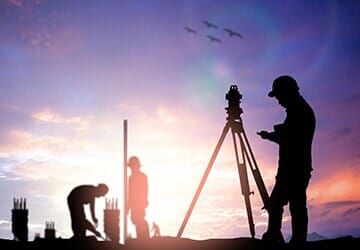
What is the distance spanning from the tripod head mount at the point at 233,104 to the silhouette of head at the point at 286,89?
604cm

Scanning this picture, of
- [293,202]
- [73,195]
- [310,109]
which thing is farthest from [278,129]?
[73,195]

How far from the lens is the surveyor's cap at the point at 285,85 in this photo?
10492mm

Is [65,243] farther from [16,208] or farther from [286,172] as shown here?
[16,208]

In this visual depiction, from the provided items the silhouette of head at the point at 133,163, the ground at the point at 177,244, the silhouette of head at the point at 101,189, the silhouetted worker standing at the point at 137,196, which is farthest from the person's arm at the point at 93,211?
the ground at the point at 177,244

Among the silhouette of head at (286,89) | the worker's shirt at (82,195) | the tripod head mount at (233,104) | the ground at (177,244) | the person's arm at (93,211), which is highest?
the tripod head mount at (233,104)

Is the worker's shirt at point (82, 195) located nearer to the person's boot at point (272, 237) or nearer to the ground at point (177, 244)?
the ground at point (177, 244)

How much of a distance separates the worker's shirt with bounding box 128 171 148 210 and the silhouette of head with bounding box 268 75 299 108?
5193mm

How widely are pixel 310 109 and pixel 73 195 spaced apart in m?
6.62

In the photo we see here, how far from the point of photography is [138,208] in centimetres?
1455

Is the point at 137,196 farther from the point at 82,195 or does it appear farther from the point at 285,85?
the point at 285,85

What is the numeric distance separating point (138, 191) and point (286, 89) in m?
5.55

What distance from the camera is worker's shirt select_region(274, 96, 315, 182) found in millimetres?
10406

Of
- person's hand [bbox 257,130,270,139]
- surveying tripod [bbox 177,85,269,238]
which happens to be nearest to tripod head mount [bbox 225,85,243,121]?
surveying tripod [bbox 177,85,269,238]

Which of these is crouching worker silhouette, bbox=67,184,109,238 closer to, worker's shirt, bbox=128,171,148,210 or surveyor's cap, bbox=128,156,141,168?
worker's shirt, bbox=128,171,148,210
